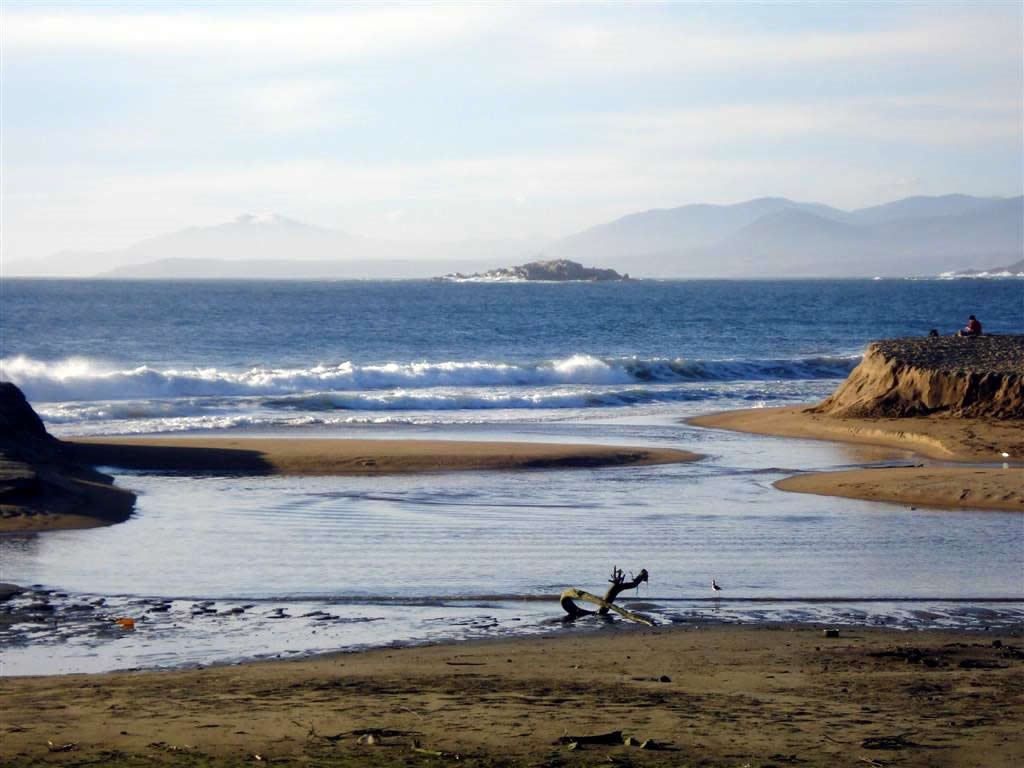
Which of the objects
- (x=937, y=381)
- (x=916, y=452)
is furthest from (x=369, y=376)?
(x=916, y=452)

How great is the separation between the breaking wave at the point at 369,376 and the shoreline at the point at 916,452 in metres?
9.65

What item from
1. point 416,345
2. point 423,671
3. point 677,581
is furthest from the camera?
point 416,345

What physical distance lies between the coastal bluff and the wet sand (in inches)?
698

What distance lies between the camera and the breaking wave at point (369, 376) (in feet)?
127

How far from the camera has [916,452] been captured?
24594mm

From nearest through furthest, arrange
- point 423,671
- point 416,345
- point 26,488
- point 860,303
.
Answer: point 423,671, point 26,488, point 416,345, point 860,303

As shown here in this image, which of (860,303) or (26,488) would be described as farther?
(860,303)

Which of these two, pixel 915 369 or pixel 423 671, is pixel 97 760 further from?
pixel 915 369

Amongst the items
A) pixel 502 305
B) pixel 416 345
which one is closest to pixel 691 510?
pixel 416 345

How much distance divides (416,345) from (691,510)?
43.8 metres

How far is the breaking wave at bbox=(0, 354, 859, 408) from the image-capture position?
38.8 metres

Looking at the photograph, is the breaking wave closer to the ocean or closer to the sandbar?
the ocean

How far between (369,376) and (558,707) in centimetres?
3514

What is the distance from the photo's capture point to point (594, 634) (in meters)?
11.0
